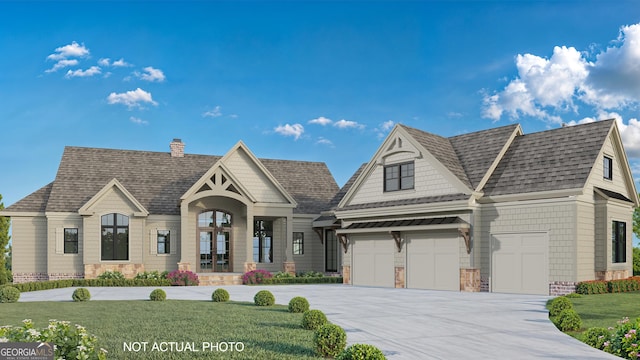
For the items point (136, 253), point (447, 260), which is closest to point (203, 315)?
point (447, 260)

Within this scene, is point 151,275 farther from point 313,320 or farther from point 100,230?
point 313,320

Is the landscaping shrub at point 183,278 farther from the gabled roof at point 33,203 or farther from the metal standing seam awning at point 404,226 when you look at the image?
the gabled roof at point 33,203

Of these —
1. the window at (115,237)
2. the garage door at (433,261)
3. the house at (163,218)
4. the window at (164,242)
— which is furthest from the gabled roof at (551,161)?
the window at (115,237)

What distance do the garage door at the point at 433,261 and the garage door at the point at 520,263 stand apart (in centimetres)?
169

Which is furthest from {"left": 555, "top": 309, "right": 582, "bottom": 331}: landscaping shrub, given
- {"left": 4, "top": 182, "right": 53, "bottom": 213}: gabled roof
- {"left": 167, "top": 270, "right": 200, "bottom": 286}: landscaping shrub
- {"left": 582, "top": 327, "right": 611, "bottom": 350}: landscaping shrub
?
{"left": 4, "top": 182, "right": 53, "bottom": 213}: gabled roof

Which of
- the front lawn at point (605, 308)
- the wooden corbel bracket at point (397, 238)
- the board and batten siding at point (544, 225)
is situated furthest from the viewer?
the wooden corbel bracket at point (397, 238)

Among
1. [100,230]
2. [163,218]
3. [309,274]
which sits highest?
[163,218]

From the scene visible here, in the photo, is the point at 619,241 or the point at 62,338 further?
the point at 619,241

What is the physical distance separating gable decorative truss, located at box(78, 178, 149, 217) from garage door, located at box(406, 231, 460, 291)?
49.7 feet

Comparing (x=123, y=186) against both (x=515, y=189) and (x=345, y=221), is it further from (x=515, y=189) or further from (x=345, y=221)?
(x=515, y=189)

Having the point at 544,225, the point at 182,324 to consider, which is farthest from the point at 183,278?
the point at 182,324

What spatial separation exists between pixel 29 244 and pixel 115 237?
4804mm

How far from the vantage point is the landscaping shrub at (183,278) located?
3209 cm

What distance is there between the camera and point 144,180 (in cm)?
3794
